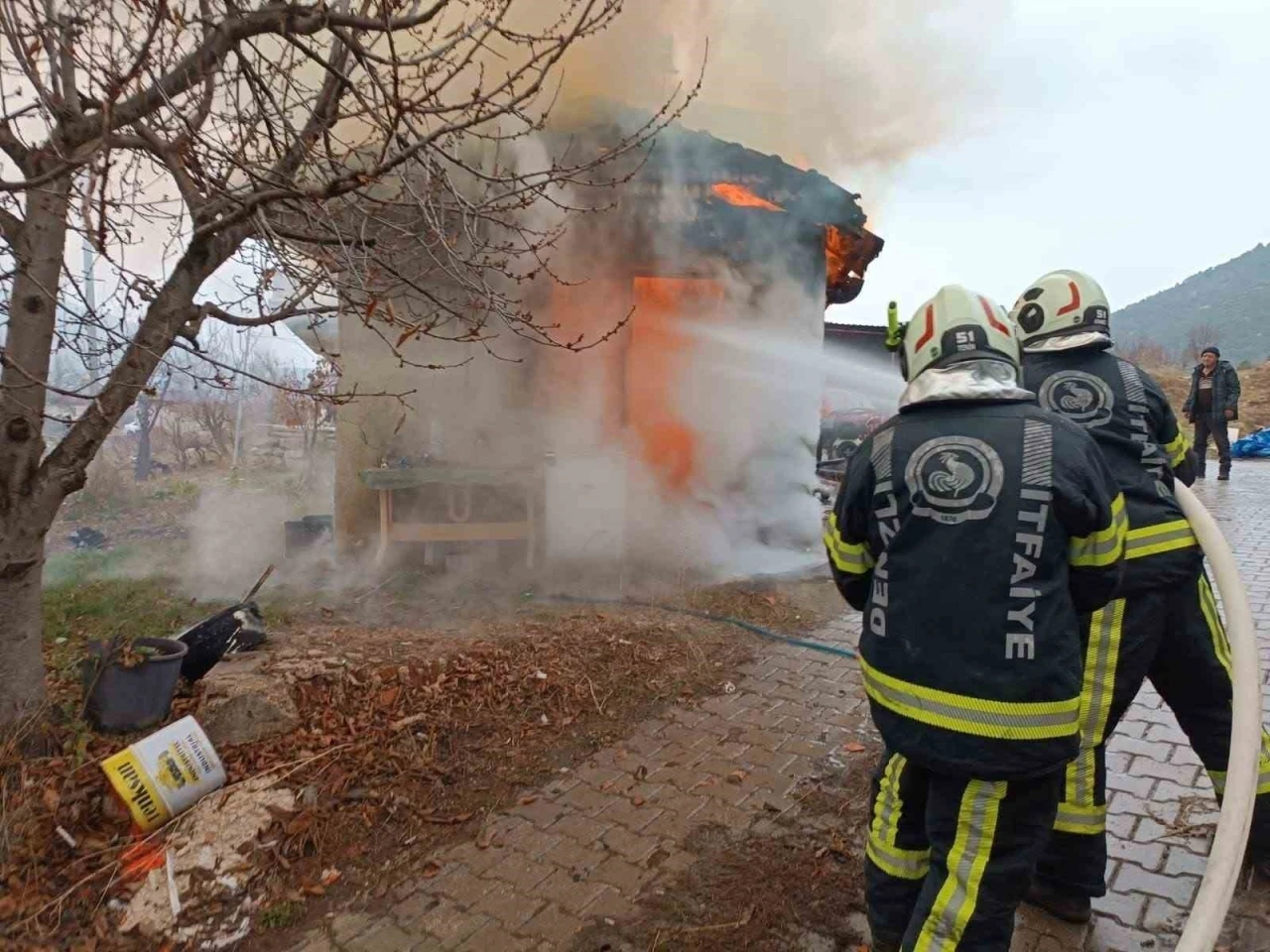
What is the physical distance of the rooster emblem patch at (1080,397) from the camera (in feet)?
8.59

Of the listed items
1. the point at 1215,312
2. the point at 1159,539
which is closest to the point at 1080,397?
the point at 1159,539

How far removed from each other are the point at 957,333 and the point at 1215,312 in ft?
399

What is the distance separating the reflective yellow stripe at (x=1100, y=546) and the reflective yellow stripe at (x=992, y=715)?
0.35 metres

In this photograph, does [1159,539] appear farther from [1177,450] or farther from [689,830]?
[689,830]

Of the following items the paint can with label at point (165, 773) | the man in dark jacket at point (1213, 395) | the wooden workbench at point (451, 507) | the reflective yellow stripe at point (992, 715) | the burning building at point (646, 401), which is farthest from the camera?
the man in dark jacket at point (1213, 395)

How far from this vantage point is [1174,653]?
8.63ft

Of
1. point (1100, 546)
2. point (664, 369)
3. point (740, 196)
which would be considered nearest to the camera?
point (1100, 546)

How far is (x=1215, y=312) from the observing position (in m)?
97.9

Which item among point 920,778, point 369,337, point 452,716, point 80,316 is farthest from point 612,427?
point 920,778

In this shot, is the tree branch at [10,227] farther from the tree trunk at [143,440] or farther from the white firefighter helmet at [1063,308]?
the tree trunk at [143,440]

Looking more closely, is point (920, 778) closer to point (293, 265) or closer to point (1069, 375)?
point (1069, 375)

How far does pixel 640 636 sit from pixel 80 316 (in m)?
3.65

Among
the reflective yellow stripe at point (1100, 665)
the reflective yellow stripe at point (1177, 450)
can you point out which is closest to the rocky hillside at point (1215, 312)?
the reflective yellow stripe at point (1177, 450)

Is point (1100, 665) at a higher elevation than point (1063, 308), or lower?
lower
